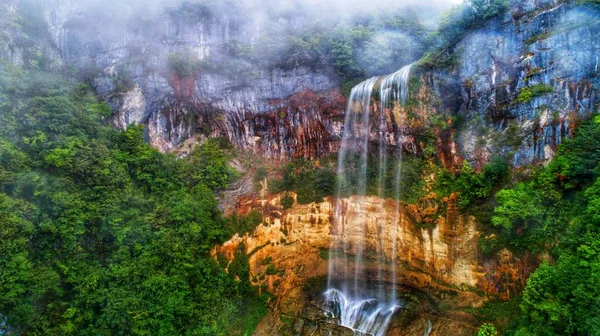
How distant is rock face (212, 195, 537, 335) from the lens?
43.4 feet

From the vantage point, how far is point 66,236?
12.2m

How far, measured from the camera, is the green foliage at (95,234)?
37.5ft

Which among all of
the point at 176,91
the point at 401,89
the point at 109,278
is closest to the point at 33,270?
the point at 109,278

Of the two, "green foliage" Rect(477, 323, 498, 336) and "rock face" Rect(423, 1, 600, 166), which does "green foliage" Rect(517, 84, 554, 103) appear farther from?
"green foliage" Rect(477, 323, 498, 336)

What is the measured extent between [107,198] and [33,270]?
3551mm

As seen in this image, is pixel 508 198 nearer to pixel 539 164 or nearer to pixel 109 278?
pixel 539 164

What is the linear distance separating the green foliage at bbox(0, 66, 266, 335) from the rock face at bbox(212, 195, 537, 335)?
129 centimetres

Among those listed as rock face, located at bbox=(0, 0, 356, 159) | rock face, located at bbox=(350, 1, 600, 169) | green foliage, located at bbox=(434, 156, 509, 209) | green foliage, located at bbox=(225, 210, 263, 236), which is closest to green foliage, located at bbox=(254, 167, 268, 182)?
rock face, located at bbox=(0, 0, 356, 159)

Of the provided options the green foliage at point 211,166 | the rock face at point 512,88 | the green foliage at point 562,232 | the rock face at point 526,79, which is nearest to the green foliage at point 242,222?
the green foliage at point 211,166

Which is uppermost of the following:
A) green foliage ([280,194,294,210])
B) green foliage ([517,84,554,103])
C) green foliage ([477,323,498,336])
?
green foliage ([517,84,554,103])

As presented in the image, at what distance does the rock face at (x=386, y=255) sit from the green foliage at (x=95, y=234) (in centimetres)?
129

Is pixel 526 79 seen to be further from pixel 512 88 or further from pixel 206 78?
pixel 206 78

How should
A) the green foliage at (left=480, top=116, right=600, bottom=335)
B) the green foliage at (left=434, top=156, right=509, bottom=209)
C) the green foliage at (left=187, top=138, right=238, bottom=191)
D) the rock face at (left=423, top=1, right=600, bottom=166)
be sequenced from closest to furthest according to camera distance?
1. the green foliage at (left=480, top=116, right=600, bottom=335)
2. the rock face at (left=423, top=1, right=600, bottom=166)
3. the green foliage at (left=434, top=156, right=509, bottom=209)
4. the green foliage at (left=187, top=138, right=238, bottom=191)

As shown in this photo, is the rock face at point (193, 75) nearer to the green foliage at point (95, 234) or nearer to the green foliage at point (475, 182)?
the green foliage at point (95, 234)
